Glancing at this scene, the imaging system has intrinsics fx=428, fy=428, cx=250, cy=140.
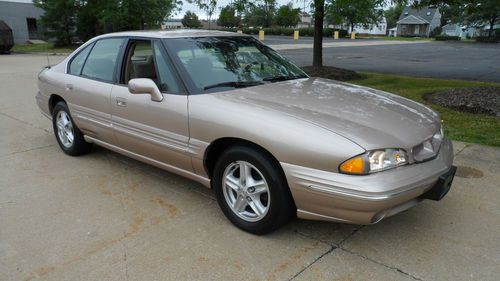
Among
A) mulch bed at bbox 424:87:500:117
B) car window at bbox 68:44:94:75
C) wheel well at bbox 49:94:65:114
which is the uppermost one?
car window at bbox 68:44:94:75

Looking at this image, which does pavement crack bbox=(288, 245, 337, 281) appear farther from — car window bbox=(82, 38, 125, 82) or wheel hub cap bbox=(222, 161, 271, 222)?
car window bbox=(82, 38, 125, 82)

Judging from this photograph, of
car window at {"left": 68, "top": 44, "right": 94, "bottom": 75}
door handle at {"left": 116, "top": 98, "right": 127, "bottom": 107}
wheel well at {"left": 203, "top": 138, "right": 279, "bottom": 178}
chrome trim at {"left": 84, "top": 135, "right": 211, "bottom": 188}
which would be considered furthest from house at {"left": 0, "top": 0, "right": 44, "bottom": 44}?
wheel well at {"left": 203, "top": 138, "right": 279, "bottom": 178}

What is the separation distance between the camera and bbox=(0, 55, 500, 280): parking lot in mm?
2834

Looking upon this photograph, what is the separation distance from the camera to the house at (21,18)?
3199 centimetres

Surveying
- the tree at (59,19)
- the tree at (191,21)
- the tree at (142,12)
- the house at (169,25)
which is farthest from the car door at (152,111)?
the tree at (191,21)

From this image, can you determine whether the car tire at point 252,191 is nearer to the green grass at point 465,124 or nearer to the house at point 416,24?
the green grass at point 465,124

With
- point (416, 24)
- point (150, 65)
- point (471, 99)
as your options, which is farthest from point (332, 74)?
point (416, 24)

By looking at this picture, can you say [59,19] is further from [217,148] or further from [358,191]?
[358,191]

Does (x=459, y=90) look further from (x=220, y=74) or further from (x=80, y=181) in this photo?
(x=80, y=181)

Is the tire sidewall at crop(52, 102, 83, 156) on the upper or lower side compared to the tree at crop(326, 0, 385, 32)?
lower

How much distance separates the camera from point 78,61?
502cm

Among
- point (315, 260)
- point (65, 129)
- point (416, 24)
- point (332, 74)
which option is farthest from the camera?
point (416, 24)

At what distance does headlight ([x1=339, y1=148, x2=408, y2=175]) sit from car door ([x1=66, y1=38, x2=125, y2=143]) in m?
2.61

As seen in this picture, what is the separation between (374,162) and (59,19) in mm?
29749
